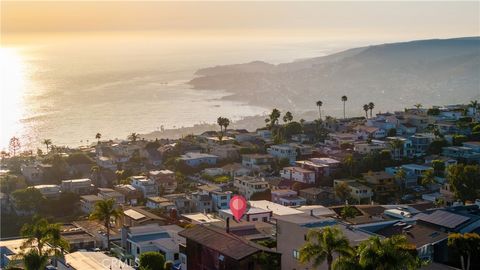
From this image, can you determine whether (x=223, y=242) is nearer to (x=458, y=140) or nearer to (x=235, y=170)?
(x=235, y=170)

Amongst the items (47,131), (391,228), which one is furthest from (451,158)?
(47,131)

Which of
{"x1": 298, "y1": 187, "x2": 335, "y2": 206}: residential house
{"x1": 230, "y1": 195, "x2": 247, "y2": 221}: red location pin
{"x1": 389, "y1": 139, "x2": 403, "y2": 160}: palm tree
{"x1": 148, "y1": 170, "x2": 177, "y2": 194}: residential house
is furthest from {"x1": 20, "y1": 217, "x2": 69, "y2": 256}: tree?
{"x1": 389, "y1": 139, "x2": 403, "y2": 160}: palm tree

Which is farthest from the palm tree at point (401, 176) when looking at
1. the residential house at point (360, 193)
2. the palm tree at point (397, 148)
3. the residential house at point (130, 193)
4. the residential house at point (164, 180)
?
the residential house at point (130, 193)

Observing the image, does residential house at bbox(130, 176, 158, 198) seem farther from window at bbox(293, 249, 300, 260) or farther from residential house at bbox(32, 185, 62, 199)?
window at bbox(293, 249, 300, 260)

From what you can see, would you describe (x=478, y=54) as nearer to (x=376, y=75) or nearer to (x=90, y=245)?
(x=376, y=75)

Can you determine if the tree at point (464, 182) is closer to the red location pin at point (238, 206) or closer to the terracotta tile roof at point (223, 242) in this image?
the red location pin at point (238, 206)

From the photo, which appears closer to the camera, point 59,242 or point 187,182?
point 59,242
